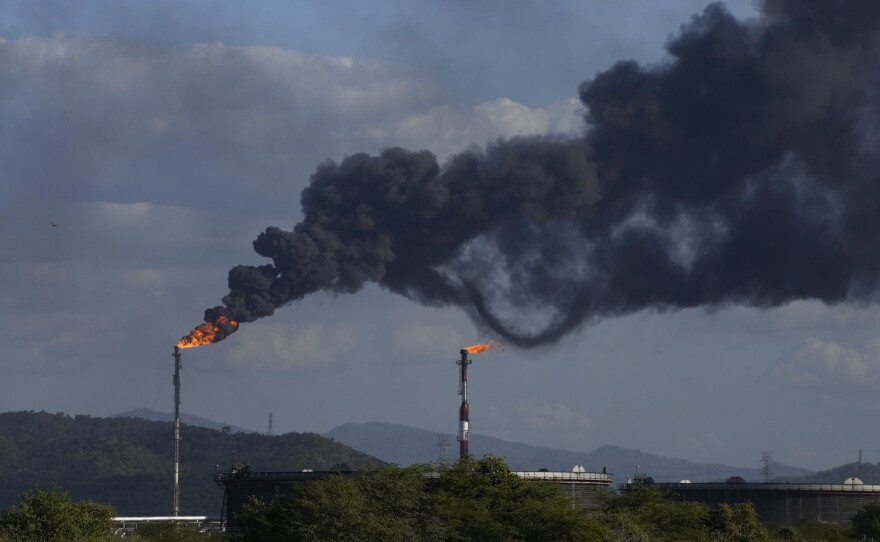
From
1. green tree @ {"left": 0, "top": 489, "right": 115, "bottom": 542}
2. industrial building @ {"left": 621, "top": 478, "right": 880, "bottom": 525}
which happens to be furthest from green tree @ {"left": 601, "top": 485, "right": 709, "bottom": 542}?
industrial building @ {"left": 621, "top": 478, "right": 880, "bottom": 525}

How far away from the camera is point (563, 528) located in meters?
78.4

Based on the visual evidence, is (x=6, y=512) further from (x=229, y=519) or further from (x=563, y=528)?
(x=229, y=519)

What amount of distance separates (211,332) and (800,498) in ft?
225

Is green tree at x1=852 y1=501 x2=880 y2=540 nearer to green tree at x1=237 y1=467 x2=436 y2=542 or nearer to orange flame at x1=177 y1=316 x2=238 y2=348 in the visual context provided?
green tree at x1=237 y1=467 x2=436 y2=542

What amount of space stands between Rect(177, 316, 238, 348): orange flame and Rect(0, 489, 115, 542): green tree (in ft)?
230

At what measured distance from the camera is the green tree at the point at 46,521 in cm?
8306

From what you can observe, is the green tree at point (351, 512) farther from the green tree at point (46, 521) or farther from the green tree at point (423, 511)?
the green tree at point (46, 521)

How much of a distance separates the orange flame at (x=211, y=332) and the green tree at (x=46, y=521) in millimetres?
70209

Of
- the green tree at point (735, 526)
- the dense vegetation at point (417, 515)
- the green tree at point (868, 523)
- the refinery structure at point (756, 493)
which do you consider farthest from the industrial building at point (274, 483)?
the dense vegetation at point (417, 515)

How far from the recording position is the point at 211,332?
161 metres

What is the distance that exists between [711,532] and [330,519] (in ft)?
110

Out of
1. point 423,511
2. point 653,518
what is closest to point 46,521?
point 423,511

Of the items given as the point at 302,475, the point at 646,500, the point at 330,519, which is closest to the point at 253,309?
the point at 302,475

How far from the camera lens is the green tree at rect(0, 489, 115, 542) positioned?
3270 inches
